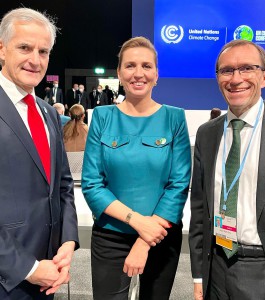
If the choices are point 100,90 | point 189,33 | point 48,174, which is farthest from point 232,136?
point 100,90

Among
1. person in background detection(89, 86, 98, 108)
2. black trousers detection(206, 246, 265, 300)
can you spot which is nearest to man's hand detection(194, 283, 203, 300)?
black trousers detection(206, 246, 265, 300)

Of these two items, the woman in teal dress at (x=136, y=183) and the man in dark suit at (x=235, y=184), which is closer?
the man in dark suit at (x=235, y=184)

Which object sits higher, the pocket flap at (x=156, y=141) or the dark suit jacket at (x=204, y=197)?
the pocket flap at (x=156, y=141)

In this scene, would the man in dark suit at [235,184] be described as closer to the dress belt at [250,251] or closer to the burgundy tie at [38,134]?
the dress belt at [250,251]

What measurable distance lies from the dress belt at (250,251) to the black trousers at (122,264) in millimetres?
352

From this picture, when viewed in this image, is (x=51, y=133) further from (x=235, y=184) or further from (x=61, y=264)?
(x=235, y=184)

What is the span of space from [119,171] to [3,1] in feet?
52.5

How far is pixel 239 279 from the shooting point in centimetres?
129

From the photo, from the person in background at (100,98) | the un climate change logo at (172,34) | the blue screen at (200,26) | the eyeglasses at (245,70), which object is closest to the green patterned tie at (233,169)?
the eyeglasses at (245,70)

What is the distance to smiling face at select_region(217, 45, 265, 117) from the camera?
1.33 metres

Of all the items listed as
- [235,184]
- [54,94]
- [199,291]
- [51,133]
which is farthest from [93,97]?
[235,184]

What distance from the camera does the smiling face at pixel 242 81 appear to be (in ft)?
4.35

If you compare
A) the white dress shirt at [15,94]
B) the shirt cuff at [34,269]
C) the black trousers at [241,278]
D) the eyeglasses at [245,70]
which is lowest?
the black trousers at [241,278]

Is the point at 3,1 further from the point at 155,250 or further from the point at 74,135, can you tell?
the point at 155,250
